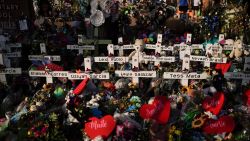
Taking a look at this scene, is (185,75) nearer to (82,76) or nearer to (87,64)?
(87,64)

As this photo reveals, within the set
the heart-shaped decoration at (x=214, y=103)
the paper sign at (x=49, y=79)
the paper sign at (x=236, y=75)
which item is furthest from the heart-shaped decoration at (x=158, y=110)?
the paper sign at (x=49, y=79)

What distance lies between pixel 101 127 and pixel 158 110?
3.64 ft

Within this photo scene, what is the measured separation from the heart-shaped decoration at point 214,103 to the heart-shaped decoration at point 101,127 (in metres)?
1.88

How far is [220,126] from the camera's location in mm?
7352

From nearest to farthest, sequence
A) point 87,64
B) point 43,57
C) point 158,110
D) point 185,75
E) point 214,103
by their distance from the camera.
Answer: point 158,110 < point 214,103 < point 185,75 < point 87,64 < point 43,57

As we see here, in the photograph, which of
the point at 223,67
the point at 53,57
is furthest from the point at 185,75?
the point at 53,57

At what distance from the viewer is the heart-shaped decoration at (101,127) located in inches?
287

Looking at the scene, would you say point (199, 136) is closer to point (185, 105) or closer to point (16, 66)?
point (185, 105)

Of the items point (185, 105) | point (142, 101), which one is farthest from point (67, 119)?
point (185, 105)

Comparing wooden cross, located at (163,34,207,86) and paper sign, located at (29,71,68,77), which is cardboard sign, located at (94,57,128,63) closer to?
paper sign, located at (29,71,68,77)

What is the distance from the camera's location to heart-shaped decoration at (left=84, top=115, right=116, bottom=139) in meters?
7.30

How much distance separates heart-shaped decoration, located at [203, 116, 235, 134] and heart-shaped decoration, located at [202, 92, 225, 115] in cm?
44

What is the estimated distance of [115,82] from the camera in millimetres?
9328

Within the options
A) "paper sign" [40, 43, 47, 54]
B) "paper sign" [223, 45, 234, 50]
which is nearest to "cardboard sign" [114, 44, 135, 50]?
"paper sign" [40, 43, 47, 54]
